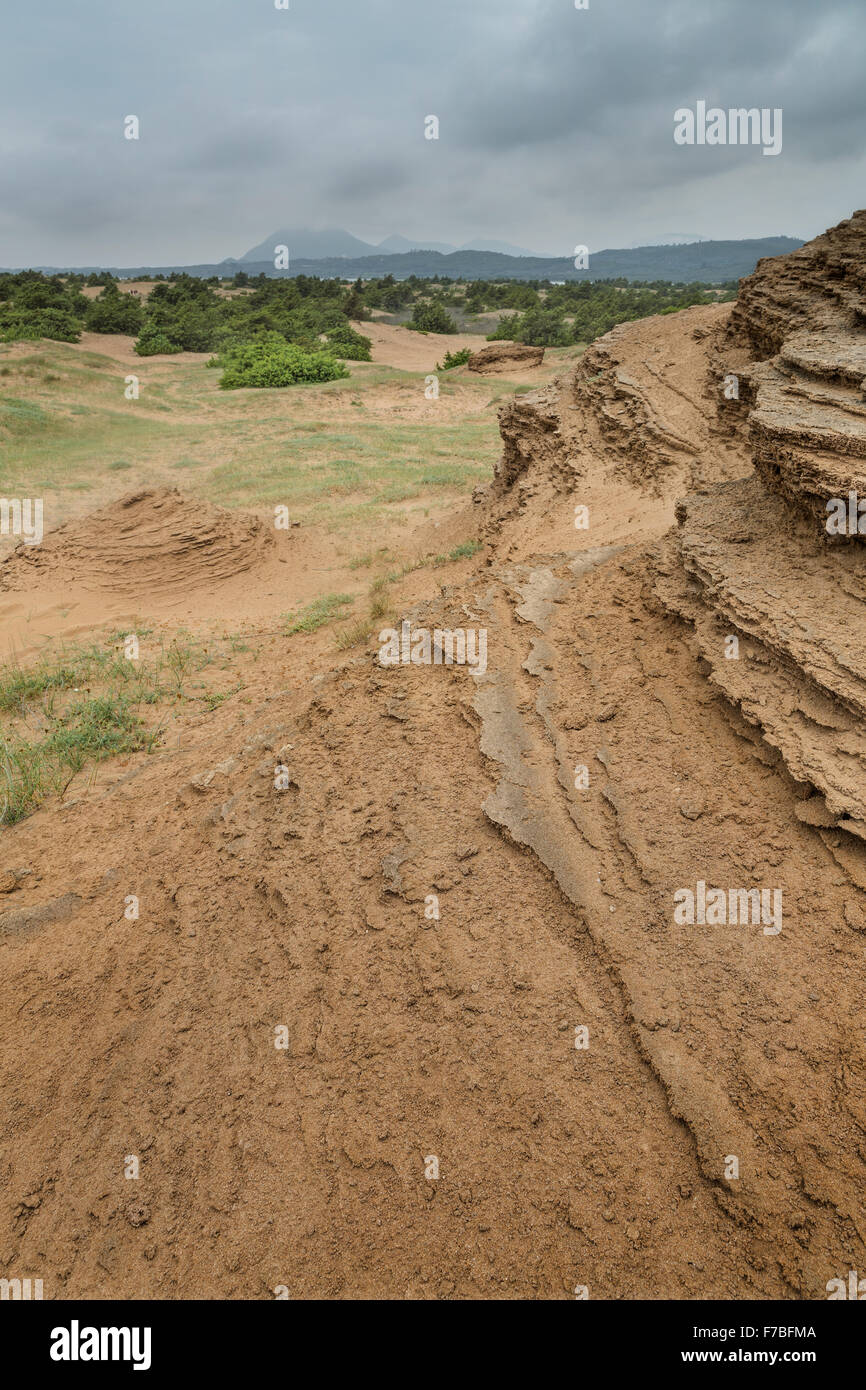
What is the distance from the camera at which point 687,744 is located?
3.25m

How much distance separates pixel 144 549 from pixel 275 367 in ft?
60.8

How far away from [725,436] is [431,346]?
3539 cm

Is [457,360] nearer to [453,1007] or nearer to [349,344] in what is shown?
[349,344]

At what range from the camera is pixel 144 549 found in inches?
375

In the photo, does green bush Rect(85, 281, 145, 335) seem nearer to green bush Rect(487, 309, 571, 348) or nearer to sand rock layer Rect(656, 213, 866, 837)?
green bush Rect(487, 309, 571, 348)

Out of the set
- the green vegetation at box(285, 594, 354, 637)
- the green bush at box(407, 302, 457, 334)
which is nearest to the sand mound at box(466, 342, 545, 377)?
the green bush at box(407, 302, 457, 334)

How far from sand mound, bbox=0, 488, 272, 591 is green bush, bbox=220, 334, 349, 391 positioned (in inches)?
648

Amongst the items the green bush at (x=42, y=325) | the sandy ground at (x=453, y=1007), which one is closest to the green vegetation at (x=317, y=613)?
the sandy ground at (x=453, y=1007)

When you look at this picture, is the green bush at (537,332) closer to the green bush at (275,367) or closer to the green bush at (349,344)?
the green bush at (349,344)

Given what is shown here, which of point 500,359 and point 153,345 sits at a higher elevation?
point 153,345

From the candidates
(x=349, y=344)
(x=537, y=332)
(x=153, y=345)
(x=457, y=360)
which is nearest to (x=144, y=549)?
(x=457, y=360)

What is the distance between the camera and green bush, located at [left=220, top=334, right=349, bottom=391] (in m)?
24.7

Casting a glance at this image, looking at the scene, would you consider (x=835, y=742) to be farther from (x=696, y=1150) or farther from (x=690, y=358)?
(x=690, y=358)

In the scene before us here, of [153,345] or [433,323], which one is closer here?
[153,345]
